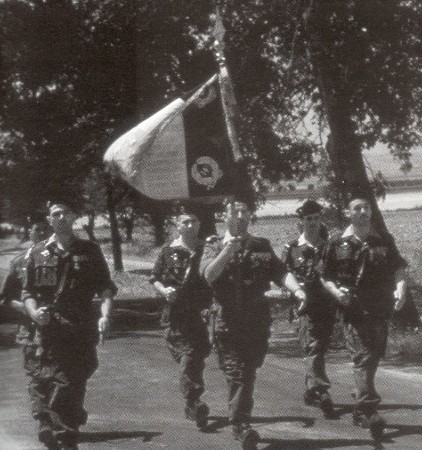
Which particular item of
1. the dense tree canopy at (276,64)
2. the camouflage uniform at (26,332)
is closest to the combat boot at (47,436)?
the camouflage uniform at (26,332)

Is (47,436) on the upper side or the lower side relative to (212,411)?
upper

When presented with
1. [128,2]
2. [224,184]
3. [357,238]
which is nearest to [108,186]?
[128,2]

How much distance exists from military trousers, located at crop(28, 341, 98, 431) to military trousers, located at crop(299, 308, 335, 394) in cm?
230

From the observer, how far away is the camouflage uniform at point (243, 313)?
326 inches

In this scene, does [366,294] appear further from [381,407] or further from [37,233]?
[37,233]

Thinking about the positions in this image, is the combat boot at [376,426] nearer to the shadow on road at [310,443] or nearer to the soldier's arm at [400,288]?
the shadow on road at [310,443]

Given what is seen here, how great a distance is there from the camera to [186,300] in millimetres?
9578

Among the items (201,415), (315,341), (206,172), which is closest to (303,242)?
(315,341)

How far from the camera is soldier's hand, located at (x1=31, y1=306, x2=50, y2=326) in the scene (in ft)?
26.2

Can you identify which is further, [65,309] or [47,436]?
[47,436]

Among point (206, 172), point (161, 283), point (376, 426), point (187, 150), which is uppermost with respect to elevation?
point (187, 150)

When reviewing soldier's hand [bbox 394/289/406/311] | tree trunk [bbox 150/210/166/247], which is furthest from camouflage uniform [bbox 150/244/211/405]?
tree trunk [bbox 150/210/166/247]

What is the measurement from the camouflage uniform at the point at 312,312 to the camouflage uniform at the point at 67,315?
7.05ft

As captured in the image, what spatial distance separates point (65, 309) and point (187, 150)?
375 cm
